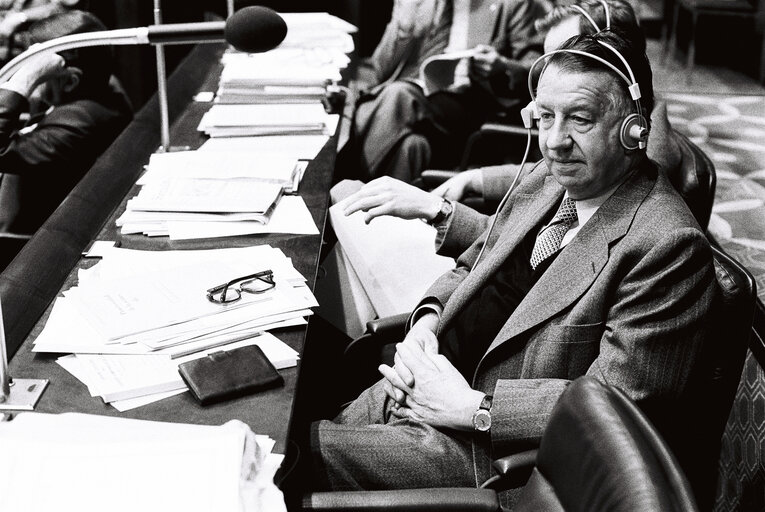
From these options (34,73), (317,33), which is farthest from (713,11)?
(34,73)

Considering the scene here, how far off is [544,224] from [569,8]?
0.86 m

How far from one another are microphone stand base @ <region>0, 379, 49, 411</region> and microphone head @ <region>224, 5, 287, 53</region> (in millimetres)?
679

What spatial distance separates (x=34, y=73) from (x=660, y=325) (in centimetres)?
203

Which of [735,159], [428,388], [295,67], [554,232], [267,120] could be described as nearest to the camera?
[428,388]

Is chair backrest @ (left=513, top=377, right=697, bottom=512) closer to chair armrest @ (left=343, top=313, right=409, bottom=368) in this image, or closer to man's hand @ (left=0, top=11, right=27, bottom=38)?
chair armrest @ (left=343, top=313, right=409, bottom=368)

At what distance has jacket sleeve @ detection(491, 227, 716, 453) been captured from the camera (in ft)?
5.02

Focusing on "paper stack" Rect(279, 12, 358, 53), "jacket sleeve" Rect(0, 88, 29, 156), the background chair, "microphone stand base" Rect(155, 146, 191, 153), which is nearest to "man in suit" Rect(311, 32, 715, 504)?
"microphone stand base" Rect(155, 146, 191, 153)

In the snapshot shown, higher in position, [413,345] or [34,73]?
[34,73]

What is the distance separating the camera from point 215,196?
2.23m

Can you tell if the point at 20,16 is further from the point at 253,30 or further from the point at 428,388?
the point at 428,388

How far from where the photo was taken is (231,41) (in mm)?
1665

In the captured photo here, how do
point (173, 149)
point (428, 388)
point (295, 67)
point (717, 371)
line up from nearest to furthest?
point (717, 371) → point (428, 388) → point (173, 149) → point (295, 67)

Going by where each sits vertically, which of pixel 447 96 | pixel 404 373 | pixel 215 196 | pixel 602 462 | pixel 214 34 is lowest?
pixel 447 96

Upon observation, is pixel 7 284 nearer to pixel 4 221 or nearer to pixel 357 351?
pixel 357 351
